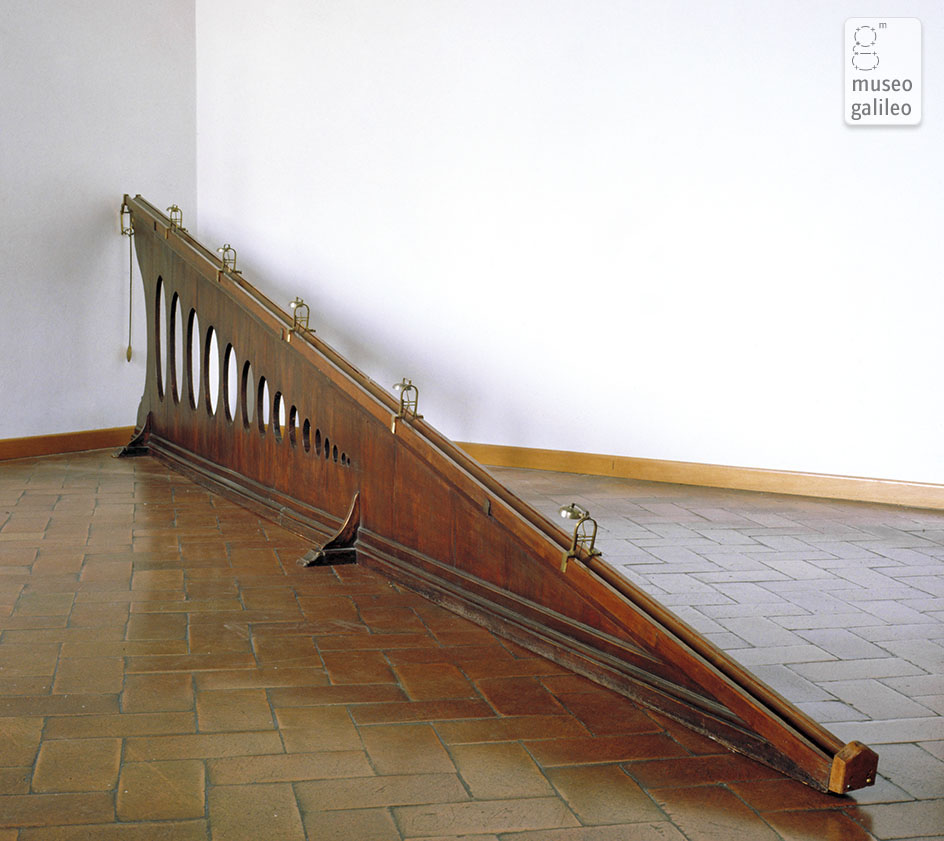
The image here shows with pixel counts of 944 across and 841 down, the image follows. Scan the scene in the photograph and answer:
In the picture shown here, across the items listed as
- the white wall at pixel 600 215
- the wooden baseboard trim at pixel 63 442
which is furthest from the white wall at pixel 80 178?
the white wall at pixel 600 215

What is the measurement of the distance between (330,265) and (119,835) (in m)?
4.71

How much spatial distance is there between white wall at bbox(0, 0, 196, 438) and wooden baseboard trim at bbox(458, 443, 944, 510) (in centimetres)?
218

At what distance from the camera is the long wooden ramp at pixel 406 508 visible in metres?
2.51

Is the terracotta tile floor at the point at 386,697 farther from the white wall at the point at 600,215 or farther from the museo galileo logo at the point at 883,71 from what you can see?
the museo galileo logo at the point at 883,71

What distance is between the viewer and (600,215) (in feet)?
19.1

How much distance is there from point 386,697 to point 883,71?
4.02 meters

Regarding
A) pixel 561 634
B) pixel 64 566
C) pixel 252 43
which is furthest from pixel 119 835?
pixel 252 43

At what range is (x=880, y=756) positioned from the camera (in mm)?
2512

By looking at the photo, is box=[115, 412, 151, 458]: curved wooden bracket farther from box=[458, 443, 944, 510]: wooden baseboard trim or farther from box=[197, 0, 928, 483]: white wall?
box=[458, 443, 944, 510]: wooden baseboard trim

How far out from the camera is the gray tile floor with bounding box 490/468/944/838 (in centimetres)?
262

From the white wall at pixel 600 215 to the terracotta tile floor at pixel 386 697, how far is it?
1218mm

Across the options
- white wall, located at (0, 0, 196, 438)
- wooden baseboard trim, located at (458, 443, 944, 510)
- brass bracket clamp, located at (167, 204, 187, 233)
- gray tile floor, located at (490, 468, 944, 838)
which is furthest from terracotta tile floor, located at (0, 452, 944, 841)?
white wall, located at (0, 0, 196, 438)

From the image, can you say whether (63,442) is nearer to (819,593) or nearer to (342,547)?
(342,547)

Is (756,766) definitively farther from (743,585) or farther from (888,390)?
(888,390)
